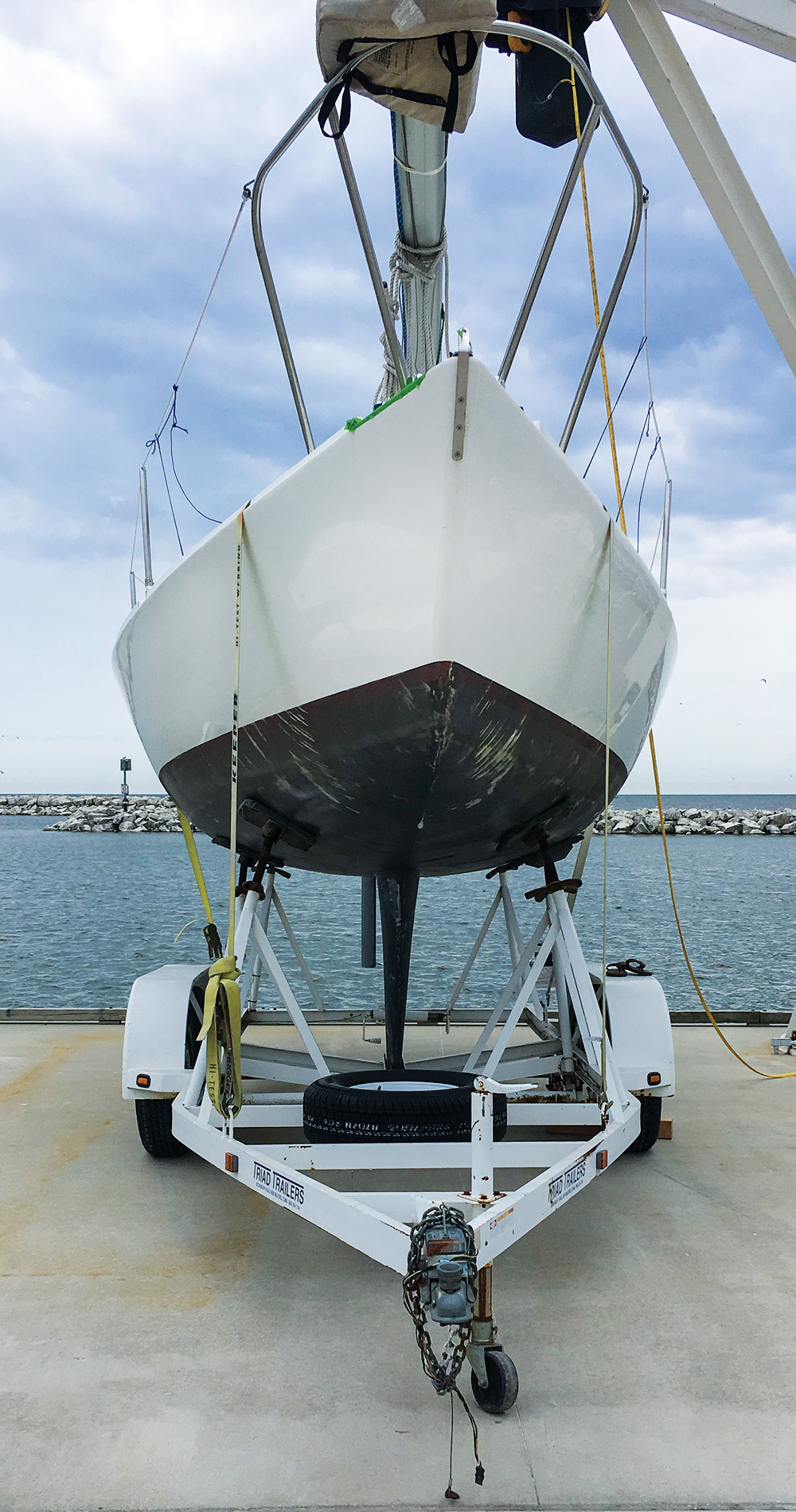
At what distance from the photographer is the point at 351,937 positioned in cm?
1961

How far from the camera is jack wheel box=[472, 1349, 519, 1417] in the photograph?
221 cm

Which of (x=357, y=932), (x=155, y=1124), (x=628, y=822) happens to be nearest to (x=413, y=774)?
(x=155, y=1124)

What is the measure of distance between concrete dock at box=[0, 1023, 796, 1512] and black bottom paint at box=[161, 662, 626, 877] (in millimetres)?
1465

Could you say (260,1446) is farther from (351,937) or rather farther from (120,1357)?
(351,937)

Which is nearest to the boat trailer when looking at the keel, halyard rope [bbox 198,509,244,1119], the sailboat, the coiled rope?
halyard rope [bbox 198,509,244,1119]

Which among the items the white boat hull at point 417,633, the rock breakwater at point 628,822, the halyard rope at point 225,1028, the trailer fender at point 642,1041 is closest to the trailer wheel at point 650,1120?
the trailer fender at point 642,1041

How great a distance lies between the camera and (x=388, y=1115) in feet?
10.3

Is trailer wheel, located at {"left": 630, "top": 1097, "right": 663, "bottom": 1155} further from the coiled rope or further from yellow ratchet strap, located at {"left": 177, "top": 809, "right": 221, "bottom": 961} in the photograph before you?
the coiled rope

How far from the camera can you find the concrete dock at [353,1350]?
6.51ft

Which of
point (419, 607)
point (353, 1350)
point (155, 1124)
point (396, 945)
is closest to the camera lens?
point (353, 1350)

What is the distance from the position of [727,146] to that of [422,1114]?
12.7 feet

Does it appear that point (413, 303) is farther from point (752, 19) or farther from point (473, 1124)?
point (473, 1124)

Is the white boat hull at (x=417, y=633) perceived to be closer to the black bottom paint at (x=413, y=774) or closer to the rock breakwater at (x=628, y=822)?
the black bottom paint at (x=413, y=774)

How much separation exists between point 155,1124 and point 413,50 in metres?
3.96
